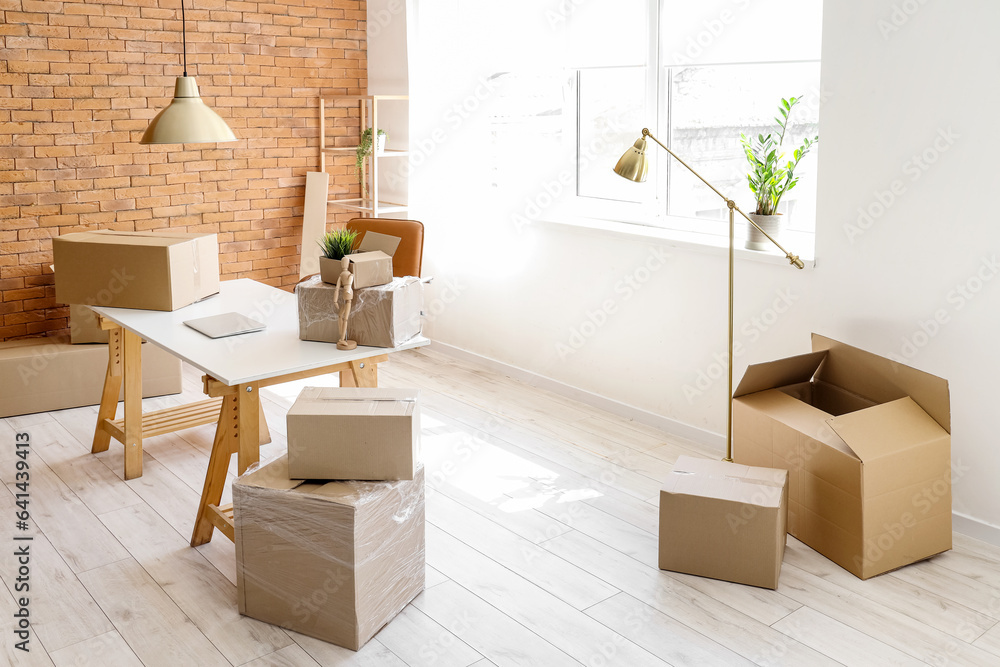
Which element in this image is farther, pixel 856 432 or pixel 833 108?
pixel 833 108

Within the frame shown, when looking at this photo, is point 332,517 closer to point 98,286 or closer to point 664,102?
point 98,286

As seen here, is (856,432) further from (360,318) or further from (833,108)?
(360,318)

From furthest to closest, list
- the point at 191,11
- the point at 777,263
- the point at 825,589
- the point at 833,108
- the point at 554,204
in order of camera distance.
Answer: the point at 191,11 < the point at 554,204 < the point at 777,263 < the point at 833,108 < the point at 825,589

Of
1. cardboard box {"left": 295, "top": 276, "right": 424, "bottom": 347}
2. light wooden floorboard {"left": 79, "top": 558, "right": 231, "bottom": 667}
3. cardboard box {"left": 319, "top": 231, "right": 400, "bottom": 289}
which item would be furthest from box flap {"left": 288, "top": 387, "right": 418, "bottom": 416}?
light wooden floorboard {"left": 79, "top": 558, "right": 231, "bottom": 667}

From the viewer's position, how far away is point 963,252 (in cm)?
307

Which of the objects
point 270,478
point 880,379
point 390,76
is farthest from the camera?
point 390,76

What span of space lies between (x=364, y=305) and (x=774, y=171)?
1860mm

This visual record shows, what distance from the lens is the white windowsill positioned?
3.69 m

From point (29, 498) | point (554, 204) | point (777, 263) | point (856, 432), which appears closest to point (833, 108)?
point (777, 263)

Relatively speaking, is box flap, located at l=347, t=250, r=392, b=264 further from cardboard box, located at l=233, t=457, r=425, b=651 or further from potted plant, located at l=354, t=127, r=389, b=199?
potted plant, located at l=354, t=127, r=389, b=199

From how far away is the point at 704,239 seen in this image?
4074 mm

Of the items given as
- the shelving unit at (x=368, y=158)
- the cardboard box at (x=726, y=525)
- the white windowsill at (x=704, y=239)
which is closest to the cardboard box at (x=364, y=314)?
the cardboard box at (x=726, y=525)

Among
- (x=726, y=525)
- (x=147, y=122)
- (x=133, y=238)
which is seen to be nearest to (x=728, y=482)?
(x=726, y=525)

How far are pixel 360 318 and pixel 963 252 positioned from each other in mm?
2128
